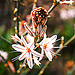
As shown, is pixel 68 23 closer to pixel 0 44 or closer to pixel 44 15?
pixel 0 44

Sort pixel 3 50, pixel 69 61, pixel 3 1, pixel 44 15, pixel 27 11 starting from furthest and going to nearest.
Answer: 1. pixel 3 1
2. pixel 69 61
3. pixel 27 11
4. pixel 3 50
5. pixel 44 15

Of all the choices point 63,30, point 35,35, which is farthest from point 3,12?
point 35,35

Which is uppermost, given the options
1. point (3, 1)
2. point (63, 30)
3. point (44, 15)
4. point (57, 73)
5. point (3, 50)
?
point (44, 15)

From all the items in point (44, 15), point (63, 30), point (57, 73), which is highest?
point (44, 15)

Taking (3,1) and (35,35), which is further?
(3,1)

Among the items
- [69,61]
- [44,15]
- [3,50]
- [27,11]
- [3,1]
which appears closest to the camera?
[44,15]

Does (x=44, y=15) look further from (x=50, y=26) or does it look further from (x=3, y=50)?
(x=50, y=26)

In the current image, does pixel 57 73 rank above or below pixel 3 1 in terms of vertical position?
below

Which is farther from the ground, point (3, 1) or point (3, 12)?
point (3, 1)

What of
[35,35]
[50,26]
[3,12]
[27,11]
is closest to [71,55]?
[50,26]
